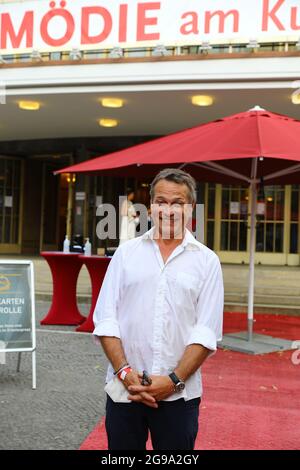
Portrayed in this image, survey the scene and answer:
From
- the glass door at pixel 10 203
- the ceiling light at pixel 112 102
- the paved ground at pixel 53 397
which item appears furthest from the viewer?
the glass door at pixel 10 203

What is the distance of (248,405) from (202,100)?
24.8ft

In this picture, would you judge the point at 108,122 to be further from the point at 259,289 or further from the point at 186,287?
the point at 186,287

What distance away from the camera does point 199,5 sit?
1026cm

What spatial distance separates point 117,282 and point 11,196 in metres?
14.8

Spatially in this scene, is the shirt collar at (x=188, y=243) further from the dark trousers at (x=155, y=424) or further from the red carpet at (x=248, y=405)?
the red carpet at (x=248, y=405)

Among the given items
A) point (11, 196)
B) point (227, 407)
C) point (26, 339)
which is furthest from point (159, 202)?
point (11, 196)

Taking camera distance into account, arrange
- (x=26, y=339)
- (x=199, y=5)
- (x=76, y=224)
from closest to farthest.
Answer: (x=26, y=339)
(x=199, y=5)
(x=76, y=224)

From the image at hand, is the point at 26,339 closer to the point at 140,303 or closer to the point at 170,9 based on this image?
the point at 140,303

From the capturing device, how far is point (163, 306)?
2.20 meters

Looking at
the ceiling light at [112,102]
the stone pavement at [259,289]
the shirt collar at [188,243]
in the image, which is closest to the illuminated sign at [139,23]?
the ceiling light at [112,102]

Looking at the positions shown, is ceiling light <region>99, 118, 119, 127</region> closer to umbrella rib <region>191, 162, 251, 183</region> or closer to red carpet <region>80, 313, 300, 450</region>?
umbrella rib <region>191, 162, 251, 183</region>

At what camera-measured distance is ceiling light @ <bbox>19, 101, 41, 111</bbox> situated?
38.6ft

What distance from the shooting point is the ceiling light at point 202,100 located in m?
10.9

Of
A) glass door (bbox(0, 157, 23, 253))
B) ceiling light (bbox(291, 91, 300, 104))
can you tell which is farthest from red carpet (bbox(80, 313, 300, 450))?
glass door (bbox(0, 157, 23, 253))
